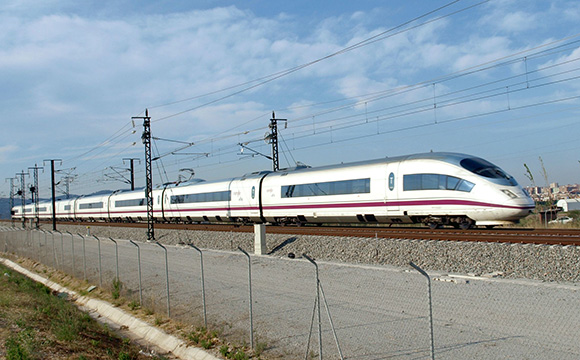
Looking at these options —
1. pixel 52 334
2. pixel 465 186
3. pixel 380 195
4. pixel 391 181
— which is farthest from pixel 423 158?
pixel 52 334

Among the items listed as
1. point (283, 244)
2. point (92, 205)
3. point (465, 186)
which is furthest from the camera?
point (92, 205)

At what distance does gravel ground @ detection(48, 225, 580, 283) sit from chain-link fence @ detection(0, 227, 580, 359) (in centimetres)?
155

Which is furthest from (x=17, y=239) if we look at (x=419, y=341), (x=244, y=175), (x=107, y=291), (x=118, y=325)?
(x=419, y=341)

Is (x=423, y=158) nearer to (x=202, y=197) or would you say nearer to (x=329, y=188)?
(x=329, y=188)

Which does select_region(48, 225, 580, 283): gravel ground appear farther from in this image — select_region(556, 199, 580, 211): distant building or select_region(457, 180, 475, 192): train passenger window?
select_region(556, 199, 580, 211): distant building

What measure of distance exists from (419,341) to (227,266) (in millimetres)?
9448

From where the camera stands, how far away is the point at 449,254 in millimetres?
14828

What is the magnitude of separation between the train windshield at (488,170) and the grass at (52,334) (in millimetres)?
13859

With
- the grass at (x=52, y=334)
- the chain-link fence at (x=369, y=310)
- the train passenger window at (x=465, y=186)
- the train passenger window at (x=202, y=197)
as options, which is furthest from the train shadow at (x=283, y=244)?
the train passenger window at (x=202, y=197)

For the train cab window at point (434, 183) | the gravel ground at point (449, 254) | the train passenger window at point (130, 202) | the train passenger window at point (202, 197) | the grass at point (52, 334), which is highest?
the train cab window at point (434, 183)

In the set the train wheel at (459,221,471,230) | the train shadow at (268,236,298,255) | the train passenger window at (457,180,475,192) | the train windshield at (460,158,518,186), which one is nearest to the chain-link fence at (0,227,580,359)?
the train shadow at (268,236,298,255)

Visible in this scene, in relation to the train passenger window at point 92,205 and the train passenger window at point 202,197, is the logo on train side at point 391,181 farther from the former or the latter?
the train passenger window at point 92,205

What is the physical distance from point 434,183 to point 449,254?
5.85 m

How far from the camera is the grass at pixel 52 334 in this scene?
9430 millimetres
